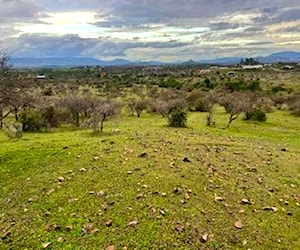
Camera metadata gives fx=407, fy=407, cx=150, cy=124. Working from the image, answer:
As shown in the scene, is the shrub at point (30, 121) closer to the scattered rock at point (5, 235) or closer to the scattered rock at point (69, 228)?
the scattered rock at point (5, 235)

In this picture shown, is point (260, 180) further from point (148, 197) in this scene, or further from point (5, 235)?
point (5, 235)

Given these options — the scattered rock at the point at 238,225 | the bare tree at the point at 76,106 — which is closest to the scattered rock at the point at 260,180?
the scattered rock at the point at 238,225

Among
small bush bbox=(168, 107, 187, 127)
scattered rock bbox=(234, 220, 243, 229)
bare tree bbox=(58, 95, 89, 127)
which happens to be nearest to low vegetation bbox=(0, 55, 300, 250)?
scattered rock bbox=(234, 220, 243, 229)

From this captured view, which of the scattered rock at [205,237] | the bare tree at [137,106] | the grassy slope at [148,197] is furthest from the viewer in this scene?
the bare tree at [137,106]

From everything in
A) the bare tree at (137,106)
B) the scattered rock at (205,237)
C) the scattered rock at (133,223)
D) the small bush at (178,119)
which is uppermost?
the scattered rock at (133,223)

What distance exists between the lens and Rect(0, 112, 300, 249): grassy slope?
11.5m

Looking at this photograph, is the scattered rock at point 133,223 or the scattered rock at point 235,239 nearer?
the scattered rock at point 235,239

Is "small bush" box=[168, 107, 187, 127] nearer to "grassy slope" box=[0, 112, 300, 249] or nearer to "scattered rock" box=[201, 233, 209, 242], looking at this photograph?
"grassy slope" box=[0, 112, 300, 249]

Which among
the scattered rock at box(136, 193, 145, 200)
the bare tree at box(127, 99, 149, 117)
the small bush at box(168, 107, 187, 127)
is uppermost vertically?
the scattered rock at box(136, 193, 145, 200)

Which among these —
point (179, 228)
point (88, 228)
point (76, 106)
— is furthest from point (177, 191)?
point (76, 106)

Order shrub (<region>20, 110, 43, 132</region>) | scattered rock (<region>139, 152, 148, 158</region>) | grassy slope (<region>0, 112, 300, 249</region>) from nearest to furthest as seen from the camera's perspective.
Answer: grassy slope (<region>0, 112, 300, 249</region>)
scattered rock (<region>139, 152, 148, 158</region>)
shrub (<region>20, 110, 43, 132</region>)

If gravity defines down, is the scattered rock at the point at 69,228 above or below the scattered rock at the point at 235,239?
above

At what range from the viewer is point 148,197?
1350cm

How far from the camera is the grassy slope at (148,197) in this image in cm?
1152
